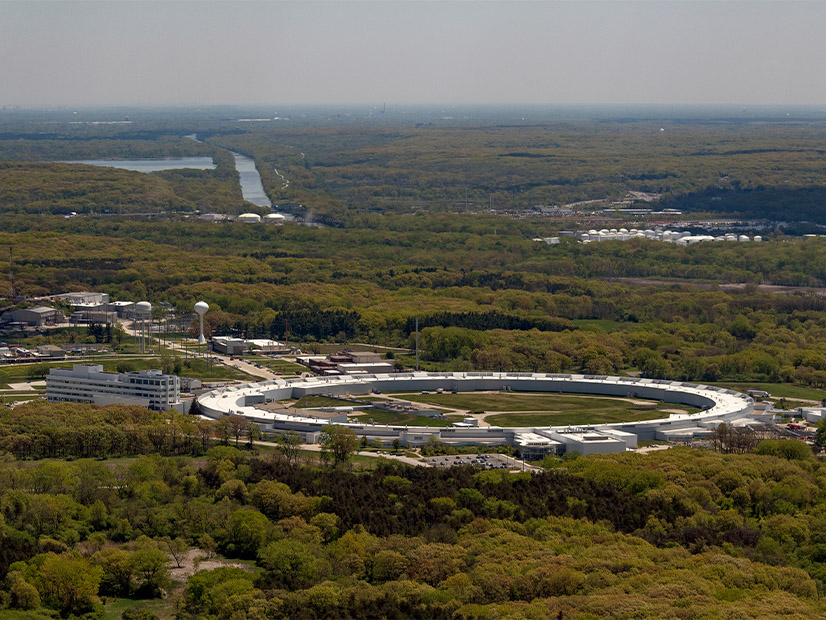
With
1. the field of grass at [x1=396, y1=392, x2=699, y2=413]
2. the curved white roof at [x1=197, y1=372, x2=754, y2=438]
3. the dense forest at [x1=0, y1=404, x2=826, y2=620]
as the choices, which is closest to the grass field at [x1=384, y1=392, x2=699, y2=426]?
the field of grass at [x1=396, y1=392, x2=699, y2=413]

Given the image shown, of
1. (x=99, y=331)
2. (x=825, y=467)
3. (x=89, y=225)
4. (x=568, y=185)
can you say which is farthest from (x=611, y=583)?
(x=568, y=185)

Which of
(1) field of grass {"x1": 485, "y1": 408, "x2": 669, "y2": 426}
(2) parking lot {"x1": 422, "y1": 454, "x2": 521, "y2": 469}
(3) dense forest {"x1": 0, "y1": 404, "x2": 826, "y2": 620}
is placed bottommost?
(1) field of grass {"x1": 485, "y1": 408, "x2": 669, "y2": 426}

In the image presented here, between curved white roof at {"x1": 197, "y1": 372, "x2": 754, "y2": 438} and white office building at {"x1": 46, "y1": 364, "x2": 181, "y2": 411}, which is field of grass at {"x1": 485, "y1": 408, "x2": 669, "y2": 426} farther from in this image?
white office building at {"x1": 46, "y1": 364, "x2": 181, "y2": 411}

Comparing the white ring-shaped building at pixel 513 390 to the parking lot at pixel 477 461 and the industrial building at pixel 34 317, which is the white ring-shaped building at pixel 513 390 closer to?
the parking lot at pixel 477 461

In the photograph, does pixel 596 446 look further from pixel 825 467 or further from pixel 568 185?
pixel 568 185

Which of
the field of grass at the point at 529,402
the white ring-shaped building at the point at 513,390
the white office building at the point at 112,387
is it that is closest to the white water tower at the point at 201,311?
the white ring-shaped building at the point at 513,390

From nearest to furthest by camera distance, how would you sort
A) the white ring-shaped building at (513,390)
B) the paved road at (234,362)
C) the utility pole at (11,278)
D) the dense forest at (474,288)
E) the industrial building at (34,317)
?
the white ring-shaped building at (513,390)
the paved road at (234,362)
the dense forest at (474,288)
the industrial building at (34,317)
the utility pole at (11,278)
